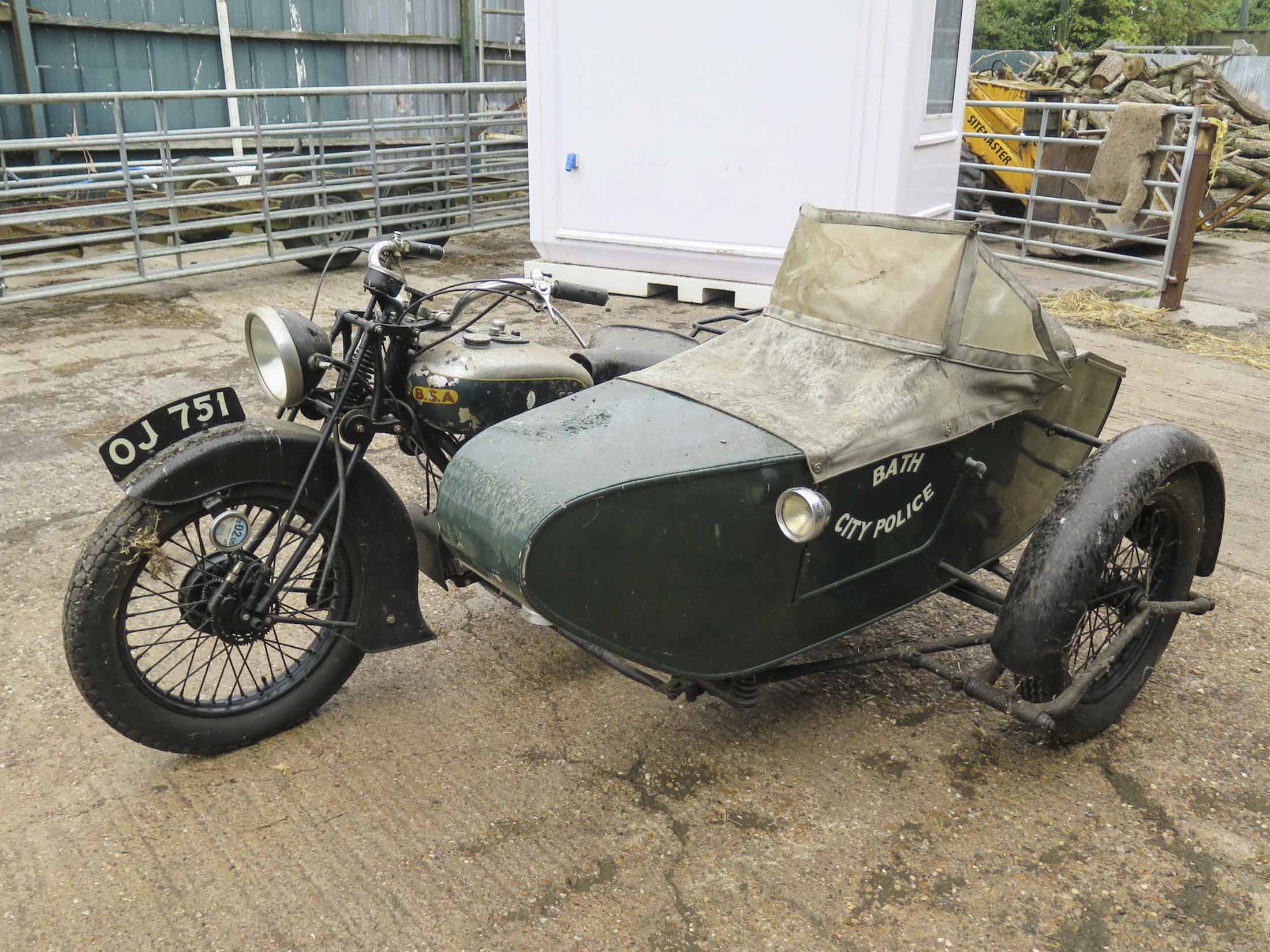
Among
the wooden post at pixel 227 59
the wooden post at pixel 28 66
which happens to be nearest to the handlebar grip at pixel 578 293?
the wooden post at pixel 28 66

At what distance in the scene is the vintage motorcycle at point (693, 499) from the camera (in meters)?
2.45

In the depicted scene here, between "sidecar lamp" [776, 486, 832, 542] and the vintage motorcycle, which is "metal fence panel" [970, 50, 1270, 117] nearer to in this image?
the vintage motorcycle

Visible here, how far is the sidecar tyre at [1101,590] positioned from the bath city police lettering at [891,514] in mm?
298

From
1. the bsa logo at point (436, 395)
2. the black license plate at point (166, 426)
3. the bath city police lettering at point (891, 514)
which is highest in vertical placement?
the bsa logo at point (436, 395)

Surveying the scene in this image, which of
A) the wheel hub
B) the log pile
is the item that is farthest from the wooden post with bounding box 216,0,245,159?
the wheel hub

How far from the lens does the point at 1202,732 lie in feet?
10.2

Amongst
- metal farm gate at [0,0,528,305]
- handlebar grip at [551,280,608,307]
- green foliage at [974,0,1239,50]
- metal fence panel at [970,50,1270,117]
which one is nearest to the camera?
handlebar grip at [551,280,608,307]

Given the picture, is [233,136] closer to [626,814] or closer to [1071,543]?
[626,814]

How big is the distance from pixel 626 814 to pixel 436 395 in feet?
4.01

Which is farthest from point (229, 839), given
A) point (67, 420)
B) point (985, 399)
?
point (67, 420)

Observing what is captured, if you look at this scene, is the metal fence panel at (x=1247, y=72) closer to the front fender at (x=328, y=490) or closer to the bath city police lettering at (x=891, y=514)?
the bath city police lettering at (x=891, y=514)

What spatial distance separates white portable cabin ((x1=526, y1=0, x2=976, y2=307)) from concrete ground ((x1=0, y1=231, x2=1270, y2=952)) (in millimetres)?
4245

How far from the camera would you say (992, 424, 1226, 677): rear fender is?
104 inches

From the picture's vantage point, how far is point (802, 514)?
2451mm
